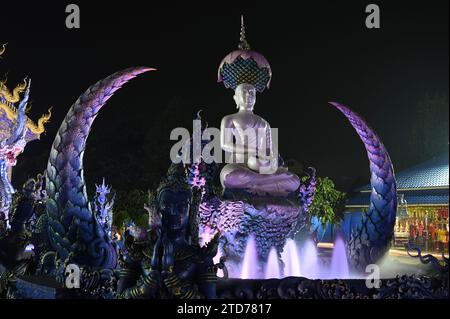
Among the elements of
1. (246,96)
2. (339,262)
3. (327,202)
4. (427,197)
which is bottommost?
(339,262)

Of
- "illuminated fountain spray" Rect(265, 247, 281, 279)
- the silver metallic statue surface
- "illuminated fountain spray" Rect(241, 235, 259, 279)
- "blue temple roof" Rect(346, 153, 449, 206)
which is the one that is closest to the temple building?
"blue temple roof" Rect(346, 153, 449, 206)

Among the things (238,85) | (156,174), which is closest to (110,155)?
(156,174)

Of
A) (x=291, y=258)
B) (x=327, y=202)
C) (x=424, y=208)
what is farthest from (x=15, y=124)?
(x=424, y=208)

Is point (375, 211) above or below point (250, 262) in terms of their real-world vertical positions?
above

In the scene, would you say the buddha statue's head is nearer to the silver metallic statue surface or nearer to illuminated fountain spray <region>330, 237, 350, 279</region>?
the silver metallic statue surface

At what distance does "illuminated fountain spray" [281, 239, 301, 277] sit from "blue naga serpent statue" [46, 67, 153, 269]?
271 cm

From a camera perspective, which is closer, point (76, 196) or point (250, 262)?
point (76, 196)

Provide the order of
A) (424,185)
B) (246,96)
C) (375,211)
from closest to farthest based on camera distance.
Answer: (375,211)
(246,96)
(424,185)

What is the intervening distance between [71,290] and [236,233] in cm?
266

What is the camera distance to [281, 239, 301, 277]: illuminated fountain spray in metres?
7.52

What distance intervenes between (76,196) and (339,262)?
4.16m

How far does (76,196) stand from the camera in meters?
6.33

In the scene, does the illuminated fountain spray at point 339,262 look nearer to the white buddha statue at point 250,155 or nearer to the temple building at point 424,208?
the white buddha statue at point 250,155

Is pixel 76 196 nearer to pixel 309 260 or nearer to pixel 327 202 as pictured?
pixel 309 260
